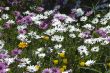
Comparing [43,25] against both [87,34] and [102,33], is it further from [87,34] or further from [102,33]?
[102,33]

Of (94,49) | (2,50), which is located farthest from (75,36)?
(2,50)

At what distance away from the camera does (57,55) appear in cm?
657

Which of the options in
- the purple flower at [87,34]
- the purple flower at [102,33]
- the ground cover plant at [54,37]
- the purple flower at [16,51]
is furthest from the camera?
the purple flower at [87,34]

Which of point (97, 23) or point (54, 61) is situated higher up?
point (97, 23)

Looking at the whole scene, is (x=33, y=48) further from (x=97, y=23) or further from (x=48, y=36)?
(x=97, y=23)

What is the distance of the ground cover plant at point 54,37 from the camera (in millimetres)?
6312

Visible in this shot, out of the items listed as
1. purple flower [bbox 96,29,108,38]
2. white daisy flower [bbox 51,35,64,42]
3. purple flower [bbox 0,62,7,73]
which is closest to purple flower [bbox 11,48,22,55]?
purple flower [bbox 0,62,7,73]

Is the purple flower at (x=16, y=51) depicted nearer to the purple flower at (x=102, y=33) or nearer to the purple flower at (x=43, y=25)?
the purple flower at (x=43, y=25)

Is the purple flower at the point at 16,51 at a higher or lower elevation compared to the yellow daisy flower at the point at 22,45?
lower

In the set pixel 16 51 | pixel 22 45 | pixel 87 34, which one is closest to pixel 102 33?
pixel 87 34

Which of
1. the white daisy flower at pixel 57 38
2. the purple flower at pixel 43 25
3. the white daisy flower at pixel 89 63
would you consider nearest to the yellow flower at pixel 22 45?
the white daisy flower at pixel 57 38

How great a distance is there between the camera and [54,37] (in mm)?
7168

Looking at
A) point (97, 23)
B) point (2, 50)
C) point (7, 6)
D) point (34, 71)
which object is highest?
point (7, 6)

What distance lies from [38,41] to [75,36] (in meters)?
0.57
